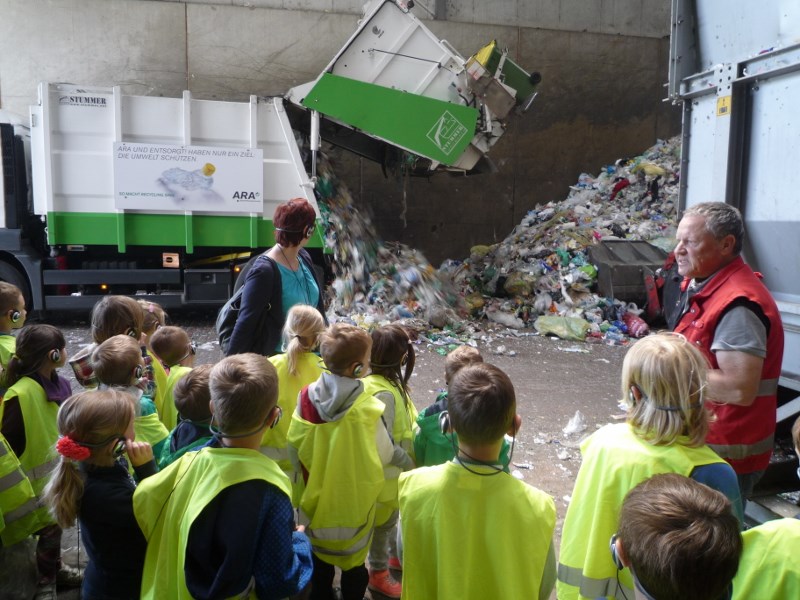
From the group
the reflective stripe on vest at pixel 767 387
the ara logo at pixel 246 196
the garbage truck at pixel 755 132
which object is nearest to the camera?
the reflective stripe on vest at pixel 767 387

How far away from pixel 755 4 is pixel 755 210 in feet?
3.20

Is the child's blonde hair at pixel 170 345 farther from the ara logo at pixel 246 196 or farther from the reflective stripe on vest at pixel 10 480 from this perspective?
the ara logo at pixel 246 196

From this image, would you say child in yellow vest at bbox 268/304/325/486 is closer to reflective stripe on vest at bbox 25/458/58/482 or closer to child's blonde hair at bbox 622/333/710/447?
reflective stripe on vest at bbox 25/458/58/482

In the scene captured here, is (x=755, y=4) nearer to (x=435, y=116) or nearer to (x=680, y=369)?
(x=680, y=369)

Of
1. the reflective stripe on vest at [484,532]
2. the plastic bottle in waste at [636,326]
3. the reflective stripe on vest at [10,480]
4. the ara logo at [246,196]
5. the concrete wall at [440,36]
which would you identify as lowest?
the plastic bottle in waste at [636,326]

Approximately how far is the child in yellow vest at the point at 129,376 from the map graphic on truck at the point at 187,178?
4.85m

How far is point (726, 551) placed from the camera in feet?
3.32

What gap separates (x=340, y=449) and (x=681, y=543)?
124cm

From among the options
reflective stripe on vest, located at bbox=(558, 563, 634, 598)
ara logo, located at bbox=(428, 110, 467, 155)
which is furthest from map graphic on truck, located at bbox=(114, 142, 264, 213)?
reflective stripe on vest, located at bbox=(558, 563, 634, 598)

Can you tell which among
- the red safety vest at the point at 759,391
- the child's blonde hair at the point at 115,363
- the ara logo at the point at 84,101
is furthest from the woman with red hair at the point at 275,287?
the ara logo at the point at 84,101

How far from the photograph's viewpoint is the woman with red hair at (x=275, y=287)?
2613 mm

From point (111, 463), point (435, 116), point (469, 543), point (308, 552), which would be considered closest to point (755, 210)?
point (469, 543)

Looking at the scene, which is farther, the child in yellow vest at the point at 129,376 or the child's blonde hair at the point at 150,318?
the child's blonde hair at the point at 150,318

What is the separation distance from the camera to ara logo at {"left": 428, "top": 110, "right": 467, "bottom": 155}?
6684 millimetres
